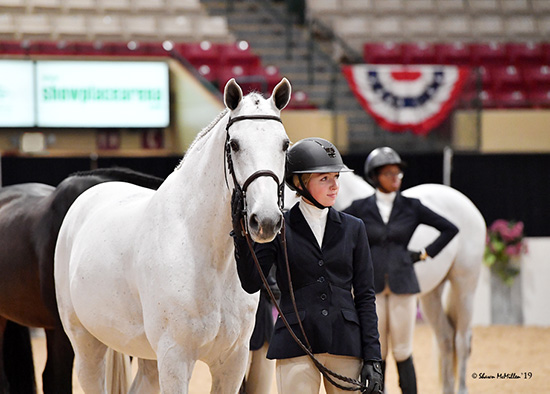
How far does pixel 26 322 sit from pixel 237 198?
231 cm

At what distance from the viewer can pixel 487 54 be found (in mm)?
14102

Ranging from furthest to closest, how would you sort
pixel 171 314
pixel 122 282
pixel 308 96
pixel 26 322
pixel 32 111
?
pixel 308 96
pixel 32 111
pixel 26 322
pixel 122 282
pixel 171 314

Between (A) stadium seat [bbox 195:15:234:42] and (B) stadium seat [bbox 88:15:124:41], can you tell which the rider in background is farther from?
(A) stadium seat [bbox 195:15:234:42]

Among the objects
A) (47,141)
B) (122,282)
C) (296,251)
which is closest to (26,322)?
(122,282)

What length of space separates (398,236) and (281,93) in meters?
2.42

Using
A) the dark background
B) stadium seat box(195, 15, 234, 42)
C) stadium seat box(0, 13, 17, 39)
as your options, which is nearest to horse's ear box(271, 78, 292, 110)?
the dark background

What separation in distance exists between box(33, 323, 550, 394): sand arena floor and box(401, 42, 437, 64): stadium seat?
557cm

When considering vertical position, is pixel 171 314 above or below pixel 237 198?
below

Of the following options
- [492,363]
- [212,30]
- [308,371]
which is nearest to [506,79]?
[212,30]

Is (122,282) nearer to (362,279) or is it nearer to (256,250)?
(256,250)

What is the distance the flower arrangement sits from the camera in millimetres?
9625

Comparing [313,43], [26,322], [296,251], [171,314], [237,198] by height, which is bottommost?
[26,322]

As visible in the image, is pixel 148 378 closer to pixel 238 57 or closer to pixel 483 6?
pixel 238 57

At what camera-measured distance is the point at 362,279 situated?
3113 millimetres
